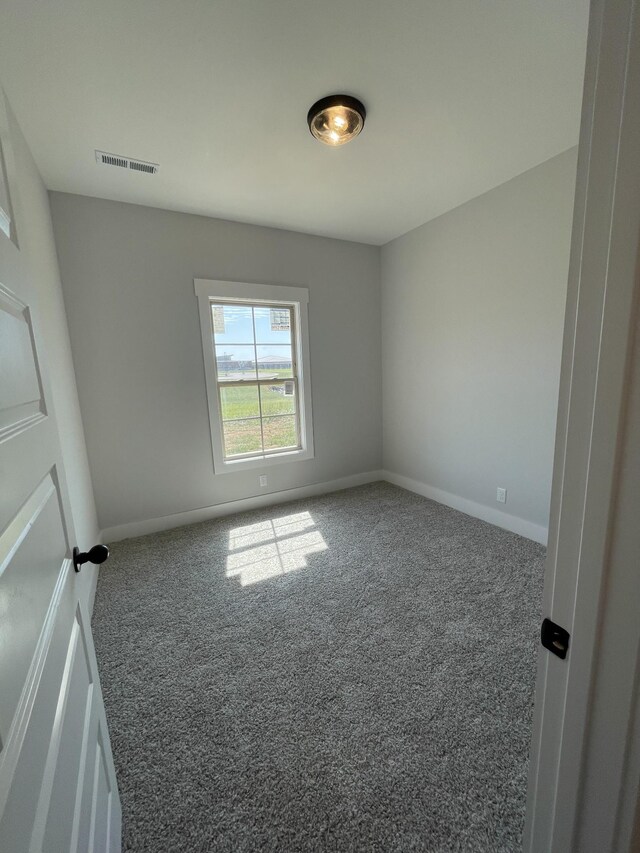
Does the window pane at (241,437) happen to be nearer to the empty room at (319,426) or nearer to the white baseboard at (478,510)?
the empty room at (319,426)

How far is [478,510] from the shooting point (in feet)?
9.85

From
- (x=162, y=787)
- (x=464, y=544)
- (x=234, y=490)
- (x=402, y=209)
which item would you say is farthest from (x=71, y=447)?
(x=402, y=209)

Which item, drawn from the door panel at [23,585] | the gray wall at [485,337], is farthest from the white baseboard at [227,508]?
the door panel at [23,585]

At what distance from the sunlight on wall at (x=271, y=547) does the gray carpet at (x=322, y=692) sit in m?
0.02

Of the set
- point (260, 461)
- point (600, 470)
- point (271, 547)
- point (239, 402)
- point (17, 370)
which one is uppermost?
point (17, 370)

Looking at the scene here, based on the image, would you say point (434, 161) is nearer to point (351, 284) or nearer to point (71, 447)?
point (351, 284)

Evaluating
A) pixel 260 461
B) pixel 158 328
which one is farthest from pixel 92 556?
pixel 260 461

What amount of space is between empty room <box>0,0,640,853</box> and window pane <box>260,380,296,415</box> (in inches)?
0.9

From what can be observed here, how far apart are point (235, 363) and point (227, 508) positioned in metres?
1.39

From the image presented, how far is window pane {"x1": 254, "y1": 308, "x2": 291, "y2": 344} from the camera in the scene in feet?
10.7

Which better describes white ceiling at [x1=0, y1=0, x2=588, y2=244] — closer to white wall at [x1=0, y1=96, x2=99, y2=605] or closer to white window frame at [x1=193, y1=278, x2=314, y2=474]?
white wall at [x1=0, y1=96, x2=99, y2=605]

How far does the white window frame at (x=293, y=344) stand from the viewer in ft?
9.66

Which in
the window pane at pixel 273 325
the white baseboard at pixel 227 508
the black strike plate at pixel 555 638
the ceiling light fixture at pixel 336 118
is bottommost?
the white baseboard at pixel 227 508

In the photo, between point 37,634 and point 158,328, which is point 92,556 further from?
point 158,328
